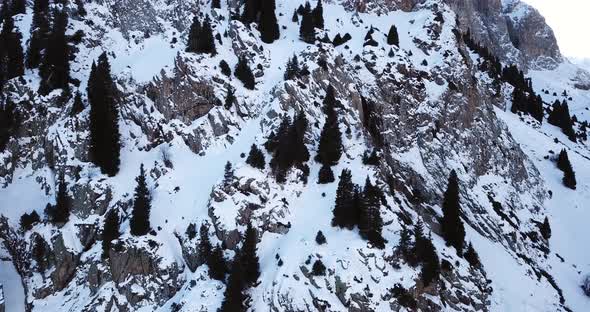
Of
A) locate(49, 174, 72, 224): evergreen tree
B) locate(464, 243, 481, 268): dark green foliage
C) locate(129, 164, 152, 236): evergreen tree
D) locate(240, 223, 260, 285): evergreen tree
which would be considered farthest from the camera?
locate(464, 243, 481, 268): dark green foliage

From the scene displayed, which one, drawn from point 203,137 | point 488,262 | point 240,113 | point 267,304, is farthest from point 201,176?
point 488,262

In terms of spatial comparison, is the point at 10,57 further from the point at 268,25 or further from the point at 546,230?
the point at 546,230

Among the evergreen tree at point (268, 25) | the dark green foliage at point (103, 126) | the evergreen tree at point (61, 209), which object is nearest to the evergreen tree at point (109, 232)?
the evergreen tree at point (61, 209)

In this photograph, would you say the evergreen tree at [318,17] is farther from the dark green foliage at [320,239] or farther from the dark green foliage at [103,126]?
the dark green foliage at [320,239]

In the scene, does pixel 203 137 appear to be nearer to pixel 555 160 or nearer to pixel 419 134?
pixel 419 134

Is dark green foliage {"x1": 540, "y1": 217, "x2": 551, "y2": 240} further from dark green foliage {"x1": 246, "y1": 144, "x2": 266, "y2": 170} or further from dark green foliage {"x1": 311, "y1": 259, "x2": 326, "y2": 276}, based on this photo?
dark green foliage {"x1": 246, "y1": 144, "x2": 266, "y2": 170}

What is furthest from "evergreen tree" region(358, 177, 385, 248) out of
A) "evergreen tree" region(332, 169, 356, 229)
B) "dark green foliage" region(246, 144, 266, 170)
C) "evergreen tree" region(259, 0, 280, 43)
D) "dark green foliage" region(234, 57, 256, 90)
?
"evergreen tree" region(259, 0, 280, 43)
